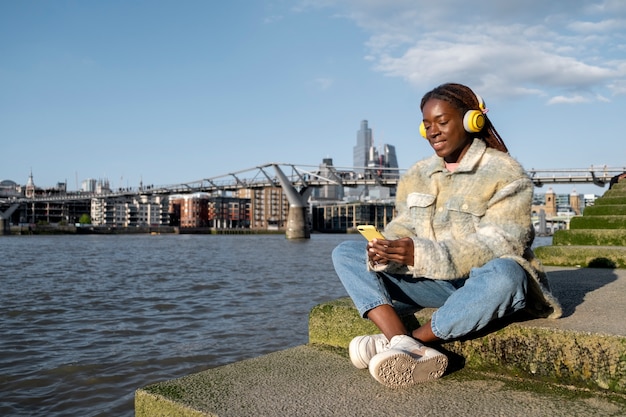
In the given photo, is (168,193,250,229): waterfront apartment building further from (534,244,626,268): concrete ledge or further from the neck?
the neck

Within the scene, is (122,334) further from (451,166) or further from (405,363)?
(405,363)

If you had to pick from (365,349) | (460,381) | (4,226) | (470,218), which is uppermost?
(470,218)

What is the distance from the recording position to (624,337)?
1726 mm

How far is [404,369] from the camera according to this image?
69.2 inches

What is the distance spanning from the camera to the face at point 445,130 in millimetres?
2217

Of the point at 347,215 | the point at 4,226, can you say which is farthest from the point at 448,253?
the point at 347,215

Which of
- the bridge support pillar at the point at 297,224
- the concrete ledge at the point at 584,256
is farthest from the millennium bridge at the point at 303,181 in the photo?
the concrete ledge at the point at 584,256

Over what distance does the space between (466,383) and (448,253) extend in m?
0.45

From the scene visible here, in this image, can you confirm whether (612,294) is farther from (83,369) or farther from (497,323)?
(83,369)

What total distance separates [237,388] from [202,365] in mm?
2670

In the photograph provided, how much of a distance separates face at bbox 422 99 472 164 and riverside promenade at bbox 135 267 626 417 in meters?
0.67

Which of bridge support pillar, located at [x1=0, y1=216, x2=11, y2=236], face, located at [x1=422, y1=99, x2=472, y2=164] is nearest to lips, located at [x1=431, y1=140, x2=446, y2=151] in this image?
face, located at [x1=422, y1=99, x2=472, y2=164]

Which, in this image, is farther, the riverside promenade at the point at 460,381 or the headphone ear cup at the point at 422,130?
the headphone ear cup at the point at 422,130

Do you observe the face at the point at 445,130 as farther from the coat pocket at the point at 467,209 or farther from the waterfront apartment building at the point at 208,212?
the waterfront apartment building at the point at 208,212
